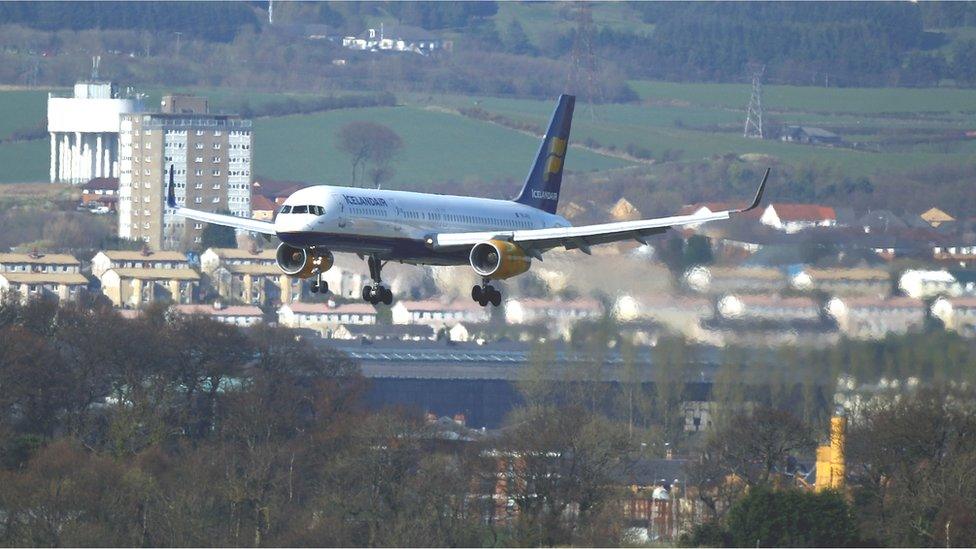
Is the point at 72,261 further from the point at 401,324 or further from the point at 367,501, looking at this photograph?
the point at 367,501

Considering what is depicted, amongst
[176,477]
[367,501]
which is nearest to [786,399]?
[367,501]

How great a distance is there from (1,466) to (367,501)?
17894 mm

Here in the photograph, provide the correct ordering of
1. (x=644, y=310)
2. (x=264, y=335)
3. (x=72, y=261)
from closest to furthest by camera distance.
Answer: (x=644, y=310)
(x=264, y=335)
(x=72, y=261)

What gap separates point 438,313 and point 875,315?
161 ft

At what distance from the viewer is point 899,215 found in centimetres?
16138

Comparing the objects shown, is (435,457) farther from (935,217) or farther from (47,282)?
(47,282)

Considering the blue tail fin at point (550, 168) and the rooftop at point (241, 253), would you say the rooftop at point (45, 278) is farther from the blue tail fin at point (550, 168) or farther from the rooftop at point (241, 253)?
the blue tail fin at point (550, 168)

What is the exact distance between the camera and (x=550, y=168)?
73.8 m

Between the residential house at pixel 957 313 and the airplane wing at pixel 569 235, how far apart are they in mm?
30941

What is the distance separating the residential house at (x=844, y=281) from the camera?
95438 millimetres

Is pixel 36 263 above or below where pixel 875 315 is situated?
above

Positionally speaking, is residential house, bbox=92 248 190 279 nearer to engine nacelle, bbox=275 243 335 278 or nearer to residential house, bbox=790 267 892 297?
residential house, bbox=790 267 892 297

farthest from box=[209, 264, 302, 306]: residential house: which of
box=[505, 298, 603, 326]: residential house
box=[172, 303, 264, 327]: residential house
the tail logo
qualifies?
the tail logo

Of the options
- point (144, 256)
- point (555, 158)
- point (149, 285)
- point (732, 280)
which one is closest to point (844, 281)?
point (732, 280)
